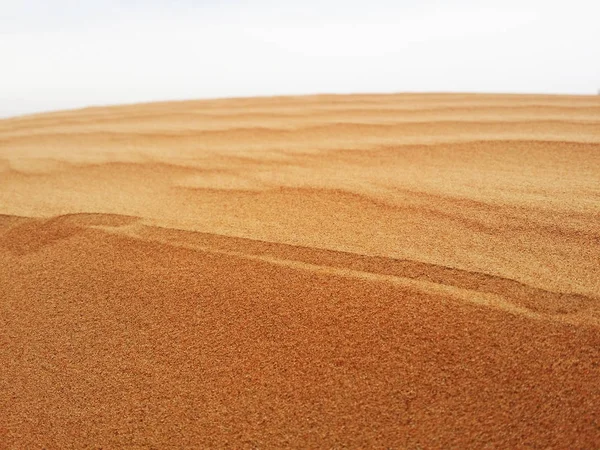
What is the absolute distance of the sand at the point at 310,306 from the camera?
2.20 feet

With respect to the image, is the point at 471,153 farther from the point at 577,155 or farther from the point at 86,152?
the point at 86,152

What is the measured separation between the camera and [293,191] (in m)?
1.48

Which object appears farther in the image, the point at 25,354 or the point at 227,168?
the point at 227,168

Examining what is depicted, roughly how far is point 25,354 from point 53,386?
125mm

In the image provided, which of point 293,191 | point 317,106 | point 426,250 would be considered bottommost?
point 426,250

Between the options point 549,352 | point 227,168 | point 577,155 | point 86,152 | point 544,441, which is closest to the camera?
point 544,441

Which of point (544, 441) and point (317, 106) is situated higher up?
point (317, 106)

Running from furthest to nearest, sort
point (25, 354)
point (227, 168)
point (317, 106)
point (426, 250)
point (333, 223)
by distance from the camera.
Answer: point (317, 106) < point (227, 168) < point (333, 223) < point (426, 250) < point (25, 354)

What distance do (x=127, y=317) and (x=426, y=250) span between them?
2.13ft

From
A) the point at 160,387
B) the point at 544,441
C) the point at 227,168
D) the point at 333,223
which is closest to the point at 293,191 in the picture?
the point at 333,223

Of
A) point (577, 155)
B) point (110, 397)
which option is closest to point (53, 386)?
point (110, 397)

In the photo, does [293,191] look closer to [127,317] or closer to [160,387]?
[127,317]

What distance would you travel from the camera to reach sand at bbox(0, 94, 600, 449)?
672 mm

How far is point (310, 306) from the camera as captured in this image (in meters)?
0.88
